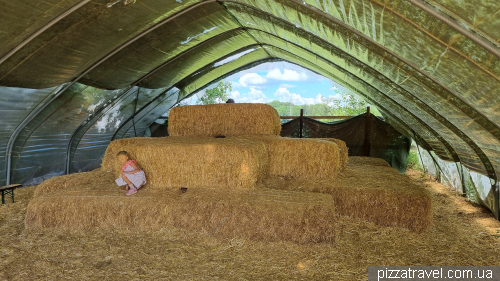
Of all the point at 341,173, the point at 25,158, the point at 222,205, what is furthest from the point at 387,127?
the point at 25,158

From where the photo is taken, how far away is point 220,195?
4.68 metres

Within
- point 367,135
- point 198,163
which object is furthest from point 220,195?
point 367,135

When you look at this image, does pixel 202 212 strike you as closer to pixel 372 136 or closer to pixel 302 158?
pixel 302 158

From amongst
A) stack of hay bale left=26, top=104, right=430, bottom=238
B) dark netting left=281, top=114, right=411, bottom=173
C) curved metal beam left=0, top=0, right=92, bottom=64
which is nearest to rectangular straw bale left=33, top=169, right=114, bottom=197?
stack of hay bale left=26, top=104, right=430, bottom=238

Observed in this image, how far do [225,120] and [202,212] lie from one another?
9.32 ft

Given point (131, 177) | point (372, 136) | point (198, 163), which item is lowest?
point (131, 177)

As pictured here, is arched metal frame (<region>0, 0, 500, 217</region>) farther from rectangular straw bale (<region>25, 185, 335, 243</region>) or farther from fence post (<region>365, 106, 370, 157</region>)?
fence post (<region>365, 106, 370, 157</region>)

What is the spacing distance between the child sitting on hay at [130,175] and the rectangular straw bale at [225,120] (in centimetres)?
193

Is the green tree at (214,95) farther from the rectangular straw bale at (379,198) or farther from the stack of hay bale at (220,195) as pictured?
the rectangular straw bale at (379,198)

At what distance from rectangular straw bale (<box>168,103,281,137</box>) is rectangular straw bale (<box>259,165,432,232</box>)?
1439 mm

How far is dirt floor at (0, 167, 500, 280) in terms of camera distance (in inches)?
130

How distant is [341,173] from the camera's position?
609 centimetres

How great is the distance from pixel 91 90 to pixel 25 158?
229cm

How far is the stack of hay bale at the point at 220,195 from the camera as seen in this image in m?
4.16
